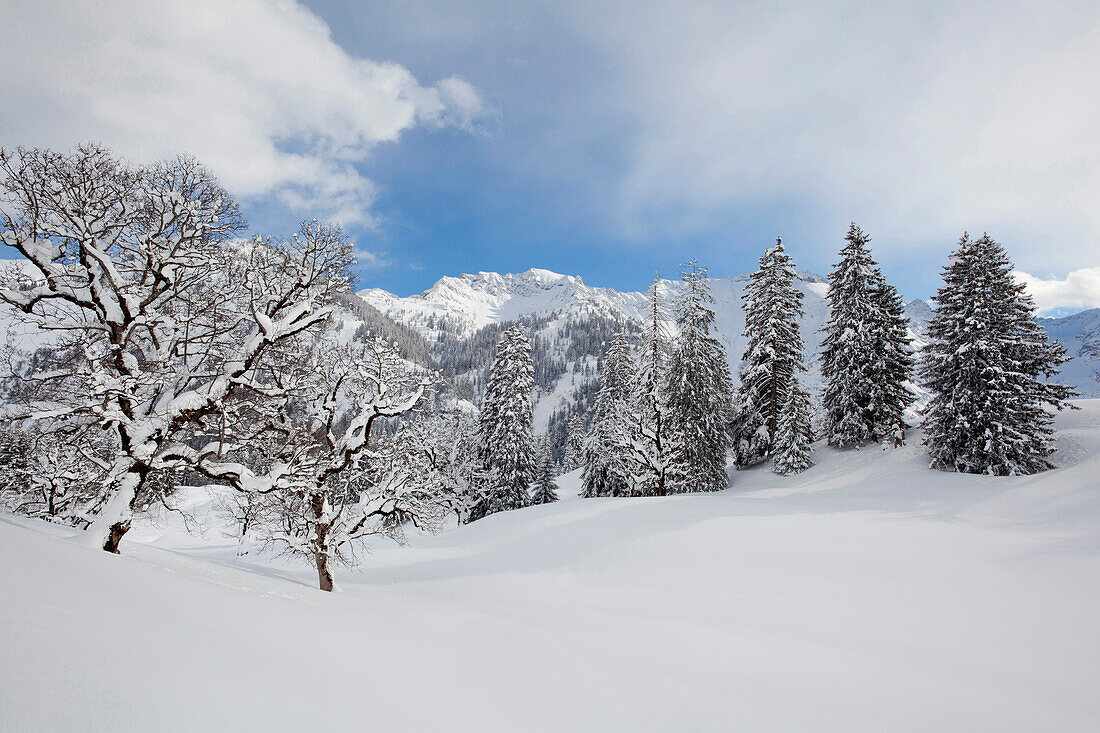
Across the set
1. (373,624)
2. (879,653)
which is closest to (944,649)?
(879,653)

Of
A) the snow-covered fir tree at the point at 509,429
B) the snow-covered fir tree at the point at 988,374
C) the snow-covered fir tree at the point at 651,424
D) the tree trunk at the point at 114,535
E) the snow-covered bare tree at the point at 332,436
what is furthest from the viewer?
the snow-covered fir tree at the point at 509,429

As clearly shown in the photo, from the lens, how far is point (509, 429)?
29.9 meters

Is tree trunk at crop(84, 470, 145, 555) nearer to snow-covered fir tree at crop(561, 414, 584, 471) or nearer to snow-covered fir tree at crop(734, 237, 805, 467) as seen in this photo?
snow-covered fir tree at crop(734, 237, 805, 467)

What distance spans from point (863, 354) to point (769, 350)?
4814mm

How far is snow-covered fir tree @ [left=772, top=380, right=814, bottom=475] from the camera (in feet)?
79.9

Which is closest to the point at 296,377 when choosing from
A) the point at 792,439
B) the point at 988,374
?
the point at 792,439

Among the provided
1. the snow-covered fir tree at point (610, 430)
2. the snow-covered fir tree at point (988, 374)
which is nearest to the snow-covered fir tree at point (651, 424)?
the snow-covered fir tree at point (610, 430)

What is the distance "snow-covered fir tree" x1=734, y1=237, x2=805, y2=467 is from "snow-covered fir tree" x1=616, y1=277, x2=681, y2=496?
20.8ft

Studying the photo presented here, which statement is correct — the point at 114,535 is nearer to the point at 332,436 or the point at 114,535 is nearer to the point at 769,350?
the point at 332,436

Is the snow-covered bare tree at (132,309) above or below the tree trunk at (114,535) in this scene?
above

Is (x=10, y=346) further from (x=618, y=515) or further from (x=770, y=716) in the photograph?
(x=618, y=515)

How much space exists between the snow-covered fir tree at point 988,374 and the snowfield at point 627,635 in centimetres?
560

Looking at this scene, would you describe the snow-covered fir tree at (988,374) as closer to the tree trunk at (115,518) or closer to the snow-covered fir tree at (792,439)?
the snow-covered fir tree at (792,439)

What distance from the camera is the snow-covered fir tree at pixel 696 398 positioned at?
2528 centimetres
